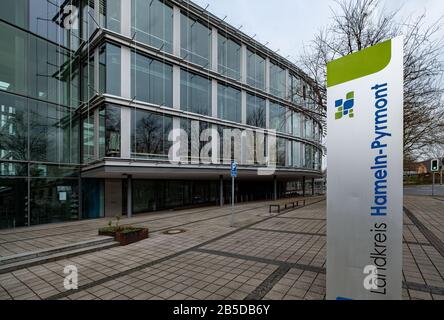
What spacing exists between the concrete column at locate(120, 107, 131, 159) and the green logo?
1285 cm

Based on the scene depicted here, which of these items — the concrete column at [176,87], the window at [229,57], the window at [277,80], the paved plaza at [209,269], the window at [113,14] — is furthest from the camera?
the window at [277,80]

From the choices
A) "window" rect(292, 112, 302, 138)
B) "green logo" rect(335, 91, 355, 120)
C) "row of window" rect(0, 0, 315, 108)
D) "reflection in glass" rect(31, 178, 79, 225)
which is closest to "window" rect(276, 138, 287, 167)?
"window" rect(292, 112, 302, 138)

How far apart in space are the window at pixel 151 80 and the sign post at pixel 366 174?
45.3 feet

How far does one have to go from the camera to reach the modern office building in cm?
1299

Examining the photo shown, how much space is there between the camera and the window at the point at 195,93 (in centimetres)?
1783

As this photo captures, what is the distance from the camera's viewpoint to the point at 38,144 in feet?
44.9

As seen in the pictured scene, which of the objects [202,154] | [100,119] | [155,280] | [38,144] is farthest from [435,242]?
[38,144]

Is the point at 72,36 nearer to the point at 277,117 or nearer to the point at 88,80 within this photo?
the point at 88,80

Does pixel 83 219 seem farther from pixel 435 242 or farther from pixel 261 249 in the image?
pixel 435 242

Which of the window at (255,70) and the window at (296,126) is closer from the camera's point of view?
the window at (255,70)

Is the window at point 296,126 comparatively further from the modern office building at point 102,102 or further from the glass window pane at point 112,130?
the glass window pane at point 112,130

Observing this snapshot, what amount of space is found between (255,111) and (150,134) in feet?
41.4

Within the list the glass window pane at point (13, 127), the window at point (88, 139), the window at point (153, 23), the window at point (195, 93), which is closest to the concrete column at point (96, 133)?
the window at point (88, 139)

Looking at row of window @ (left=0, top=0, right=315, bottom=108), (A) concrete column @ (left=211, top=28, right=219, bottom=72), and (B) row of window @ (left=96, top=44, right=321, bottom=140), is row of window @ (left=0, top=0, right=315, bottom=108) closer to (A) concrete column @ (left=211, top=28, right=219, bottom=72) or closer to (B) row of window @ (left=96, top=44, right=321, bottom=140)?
(A) concrete column @ (left=211, top=28, right=219, bottom=72)
